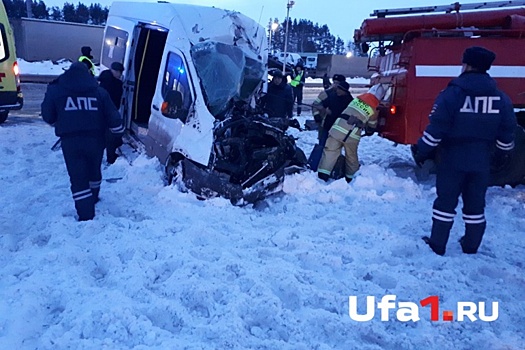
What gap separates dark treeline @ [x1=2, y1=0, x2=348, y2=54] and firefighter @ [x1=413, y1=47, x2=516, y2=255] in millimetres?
31840

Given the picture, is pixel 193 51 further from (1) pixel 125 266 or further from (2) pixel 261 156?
(1) pixel 125 266

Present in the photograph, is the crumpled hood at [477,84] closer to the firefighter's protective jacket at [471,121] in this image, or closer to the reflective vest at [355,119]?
the firefighter's protective jacket at [471,121]

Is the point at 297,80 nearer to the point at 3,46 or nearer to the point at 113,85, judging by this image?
the point at 113,85

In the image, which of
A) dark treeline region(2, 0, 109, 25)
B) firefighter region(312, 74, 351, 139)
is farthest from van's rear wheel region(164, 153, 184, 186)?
dark treeline region(2, 0, 109, 25)

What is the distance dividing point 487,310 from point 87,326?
296cm

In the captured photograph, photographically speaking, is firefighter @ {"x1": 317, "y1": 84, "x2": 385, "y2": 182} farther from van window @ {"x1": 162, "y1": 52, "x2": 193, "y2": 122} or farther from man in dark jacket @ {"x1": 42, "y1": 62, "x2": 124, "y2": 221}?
man in dark jacket @ {"x1": 42, "y1": 62, "x2": 124, "y2": 221}

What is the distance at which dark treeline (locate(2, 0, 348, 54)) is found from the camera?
177 feet

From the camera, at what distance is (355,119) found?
7.12 meters

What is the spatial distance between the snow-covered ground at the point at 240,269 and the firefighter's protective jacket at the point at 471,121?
100 cm

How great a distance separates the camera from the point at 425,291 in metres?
3.98

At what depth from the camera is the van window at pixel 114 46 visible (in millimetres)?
8091

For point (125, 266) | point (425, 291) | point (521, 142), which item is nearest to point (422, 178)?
point (521, 142)

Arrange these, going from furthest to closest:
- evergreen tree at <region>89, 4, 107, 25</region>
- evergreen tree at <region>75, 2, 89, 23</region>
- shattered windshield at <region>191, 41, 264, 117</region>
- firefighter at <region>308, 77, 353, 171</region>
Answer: evergreen tree at <region>89, 4, 107, 25</region>, evergreen tree at <region>75, 2, 89, 23</region>, firefighter at <region>308, 77, 353, 171</region>, shattered windshield at <region>191, 41, 264, 117</region>

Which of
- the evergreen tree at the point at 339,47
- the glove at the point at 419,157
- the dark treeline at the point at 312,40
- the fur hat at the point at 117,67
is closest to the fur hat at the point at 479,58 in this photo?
the glove at the point at 419,157
